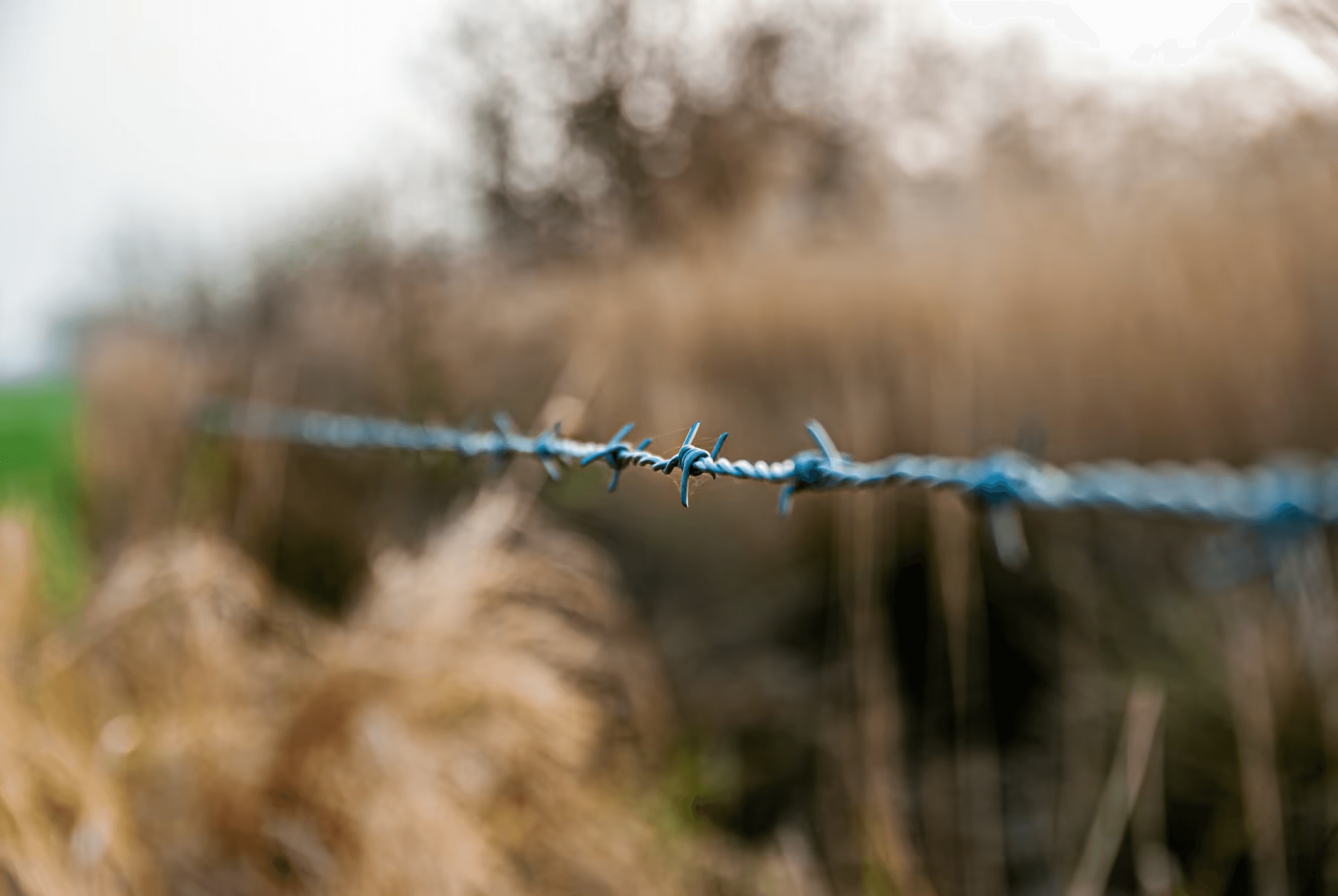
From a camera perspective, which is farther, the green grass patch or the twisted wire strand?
the green grass patch

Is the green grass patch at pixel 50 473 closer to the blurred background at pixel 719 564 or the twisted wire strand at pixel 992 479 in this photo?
the blurred background at pixel 719 564

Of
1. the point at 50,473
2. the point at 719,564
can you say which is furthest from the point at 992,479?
the point at 50,473

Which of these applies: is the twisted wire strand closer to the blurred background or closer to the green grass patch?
the blurred background

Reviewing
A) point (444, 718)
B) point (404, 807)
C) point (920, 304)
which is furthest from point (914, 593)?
point (404, 807)

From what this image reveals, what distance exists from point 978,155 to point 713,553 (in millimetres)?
1741

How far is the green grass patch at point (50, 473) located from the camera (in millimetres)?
1861

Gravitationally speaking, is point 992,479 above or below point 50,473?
below

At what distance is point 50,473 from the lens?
3.56 metres

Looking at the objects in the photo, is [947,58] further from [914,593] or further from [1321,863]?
[1321,863]

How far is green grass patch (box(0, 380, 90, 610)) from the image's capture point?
1861 mm

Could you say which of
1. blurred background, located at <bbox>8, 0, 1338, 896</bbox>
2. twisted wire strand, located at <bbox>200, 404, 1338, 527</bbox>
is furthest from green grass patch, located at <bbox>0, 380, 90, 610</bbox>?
twisted wire strand, located at <bbox>200, 404, 1338, 527</bbox>

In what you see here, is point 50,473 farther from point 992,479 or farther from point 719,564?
point 992,479

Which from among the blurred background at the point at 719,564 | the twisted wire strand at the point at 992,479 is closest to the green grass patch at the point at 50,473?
the blurred background at the point at 719,564

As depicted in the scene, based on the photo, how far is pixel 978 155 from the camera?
11.0 ft
